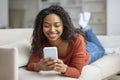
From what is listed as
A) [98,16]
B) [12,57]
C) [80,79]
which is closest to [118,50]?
[80,79]

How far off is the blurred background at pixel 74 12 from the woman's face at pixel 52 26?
7.74 feet

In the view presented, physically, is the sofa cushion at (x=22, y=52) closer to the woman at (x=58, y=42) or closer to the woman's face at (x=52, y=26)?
the woman at (x=58, y=42)

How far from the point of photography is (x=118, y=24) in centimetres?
378

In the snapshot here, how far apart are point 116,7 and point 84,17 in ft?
6.01

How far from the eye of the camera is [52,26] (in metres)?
1.34

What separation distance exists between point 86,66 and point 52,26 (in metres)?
0.46

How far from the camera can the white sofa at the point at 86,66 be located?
1.36m

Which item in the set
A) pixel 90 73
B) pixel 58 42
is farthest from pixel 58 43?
pixel 90 73

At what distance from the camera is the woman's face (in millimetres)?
1338

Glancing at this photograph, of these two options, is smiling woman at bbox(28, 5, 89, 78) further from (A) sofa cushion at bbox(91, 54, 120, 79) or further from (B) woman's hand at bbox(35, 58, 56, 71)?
(A) sofa cushion at bbox(91, 54, 120, 79)

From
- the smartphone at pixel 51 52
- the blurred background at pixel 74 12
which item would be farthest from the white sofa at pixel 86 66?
the blurred background at pixel 74 12

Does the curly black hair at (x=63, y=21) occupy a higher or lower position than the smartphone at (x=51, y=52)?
higher

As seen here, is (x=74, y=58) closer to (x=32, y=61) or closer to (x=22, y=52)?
(x=32, y=61)

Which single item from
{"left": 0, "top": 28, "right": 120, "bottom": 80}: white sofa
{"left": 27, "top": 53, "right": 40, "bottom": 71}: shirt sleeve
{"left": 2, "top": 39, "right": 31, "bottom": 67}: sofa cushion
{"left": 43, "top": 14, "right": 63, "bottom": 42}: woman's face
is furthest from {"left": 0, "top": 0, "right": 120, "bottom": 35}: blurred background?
{"left": 43, "top": 14, "right": 63, "bottom": 42}: woman's face
